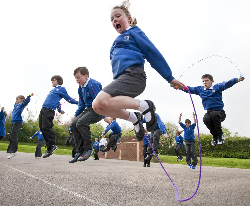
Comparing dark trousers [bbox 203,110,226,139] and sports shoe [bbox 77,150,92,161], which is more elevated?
dark trousers [bbox 203,110,226,139]

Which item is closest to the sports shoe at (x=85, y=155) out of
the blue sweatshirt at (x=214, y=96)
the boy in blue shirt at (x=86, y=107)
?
the boy in blue shirt at (x=86, y=107)

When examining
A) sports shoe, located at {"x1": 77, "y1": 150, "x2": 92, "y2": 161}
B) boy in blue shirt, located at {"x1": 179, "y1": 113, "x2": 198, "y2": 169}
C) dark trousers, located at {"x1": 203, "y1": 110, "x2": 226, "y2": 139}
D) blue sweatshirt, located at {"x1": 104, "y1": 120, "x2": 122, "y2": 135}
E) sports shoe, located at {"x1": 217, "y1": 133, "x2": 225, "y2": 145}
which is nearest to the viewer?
sports shoe, located at {"x1": 77, "y1": 150, "x2": 92, "y2": 161}

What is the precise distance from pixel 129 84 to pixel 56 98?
13.1ft

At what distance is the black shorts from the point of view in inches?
91.5

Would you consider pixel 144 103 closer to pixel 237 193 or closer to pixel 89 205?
pixel 89 205

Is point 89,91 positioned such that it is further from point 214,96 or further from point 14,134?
point 14,134

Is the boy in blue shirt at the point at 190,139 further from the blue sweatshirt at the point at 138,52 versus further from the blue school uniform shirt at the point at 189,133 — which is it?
the blue sweatshirt at the point at 138,52

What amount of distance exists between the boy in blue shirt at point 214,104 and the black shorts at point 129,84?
280cm

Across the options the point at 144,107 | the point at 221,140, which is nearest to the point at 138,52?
the point at 144,107

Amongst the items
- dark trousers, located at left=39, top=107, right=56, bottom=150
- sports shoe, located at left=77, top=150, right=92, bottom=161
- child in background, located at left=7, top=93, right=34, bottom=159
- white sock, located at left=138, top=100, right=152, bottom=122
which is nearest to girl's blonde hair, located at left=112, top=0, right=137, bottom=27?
white sock, located at left=138, top=100, right=152, bottom=122

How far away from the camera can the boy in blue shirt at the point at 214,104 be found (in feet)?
15.5

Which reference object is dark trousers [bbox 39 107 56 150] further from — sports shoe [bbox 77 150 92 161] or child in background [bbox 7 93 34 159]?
child in background [bbox 7 93 34 159]

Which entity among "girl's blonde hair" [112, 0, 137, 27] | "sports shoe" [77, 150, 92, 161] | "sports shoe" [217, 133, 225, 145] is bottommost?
"sports shoe" [77, 150, 92, 161]

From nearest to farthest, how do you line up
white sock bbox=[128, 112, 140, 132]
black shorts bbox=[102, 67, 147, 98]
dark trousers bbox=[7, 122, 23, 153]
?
black shorts bbox=[102, 67, 147, 98] → white sock bbox=[128, 112, 140, 132] → dark trousers bbox=[7, 122, 23, 153]
